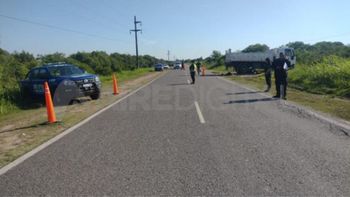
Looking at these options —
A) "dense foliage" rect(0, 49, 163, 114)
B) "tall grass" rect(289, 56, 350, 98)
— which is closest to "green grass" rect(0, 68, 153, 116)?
"dense foliage" rect(0, 49, 163, 114)

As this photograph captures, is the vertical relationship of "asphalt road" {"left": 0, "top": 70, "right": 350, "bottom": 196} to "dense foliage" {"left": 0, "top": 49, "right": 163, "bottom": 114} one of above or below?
below

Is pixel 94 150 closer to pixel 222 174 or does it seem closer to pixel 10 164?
pixel 10 164

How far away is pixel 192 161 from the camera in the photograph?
557 centimetres

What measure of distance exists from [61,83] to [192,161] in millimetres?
10330

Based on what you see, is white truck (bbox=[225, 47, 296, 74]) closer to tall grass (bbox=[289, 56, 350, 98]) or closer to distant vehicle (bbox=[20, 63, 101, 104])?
tall grass (bbox=[289, 56, 350, 98])

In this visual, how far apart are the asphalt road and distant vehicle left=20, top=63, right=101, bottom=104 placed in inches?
235

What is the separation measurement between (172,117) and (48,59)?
38.6 metres

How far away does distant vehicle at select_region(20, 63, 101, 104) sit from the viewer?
14.6 metres

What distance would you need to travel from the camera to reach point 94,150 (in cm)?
641

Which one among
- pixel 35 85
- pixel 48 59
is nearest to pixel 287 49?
pixel 48 59

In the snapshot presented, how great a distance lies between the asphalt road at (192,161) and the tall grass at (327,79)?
9.42m

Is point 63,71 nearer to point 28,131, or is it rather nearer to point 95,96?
point 95,96

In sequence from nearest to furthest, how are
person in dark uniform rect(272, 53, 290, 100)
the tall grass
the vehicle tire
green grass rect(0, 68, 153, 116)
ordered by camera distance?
green grass rect(0, 68, 153, 116) < person in dark uniform rect(272, 53, 290, 100) < the vehicle tire < the tall grass

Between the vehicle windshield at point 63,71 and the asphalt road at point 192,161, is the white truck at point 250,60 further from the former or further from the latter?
the asphalt road at point 192,161
